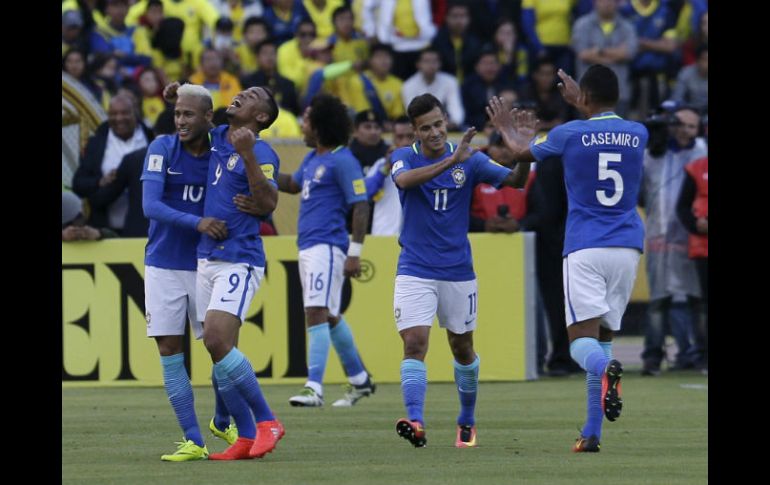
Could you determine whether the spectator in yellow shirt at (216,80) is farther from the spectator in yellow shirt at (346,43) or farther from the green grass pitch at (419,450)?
the green grass pitch at (419,450)

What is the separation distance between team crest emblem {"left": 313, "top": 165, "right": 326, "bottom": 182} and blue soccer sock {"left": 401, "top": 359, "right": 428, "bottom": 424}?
3490 millimetres

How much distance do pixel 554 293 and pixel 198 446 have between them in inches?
300

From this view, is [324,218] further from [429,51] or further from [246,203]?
[429,51]

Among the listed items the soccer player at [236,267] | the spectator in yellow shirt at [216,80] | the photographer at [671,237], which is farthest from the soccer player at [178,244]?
the spectator in yellow shirt at [216,80]

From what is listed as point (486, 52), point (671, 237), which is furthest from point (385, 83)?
point (671, 237)

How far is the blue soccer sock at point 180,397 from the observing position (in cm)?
964

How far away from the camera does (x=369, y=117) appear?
16453 mm

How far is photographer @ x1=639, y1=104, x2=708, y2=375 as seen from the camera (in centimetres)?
1688

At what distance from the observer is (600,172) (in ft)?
32.1

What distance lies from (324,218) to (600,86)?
4113 mm

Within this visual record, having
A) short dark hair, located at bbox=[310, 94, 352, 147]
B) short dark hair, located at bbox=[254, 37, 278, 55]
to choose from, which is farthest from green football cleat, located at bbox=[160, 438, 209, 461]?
short dark hair, located at bbox=[254, 37, 278, 55]

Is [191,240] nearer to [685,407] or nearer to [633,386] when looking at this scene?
[685,407]
